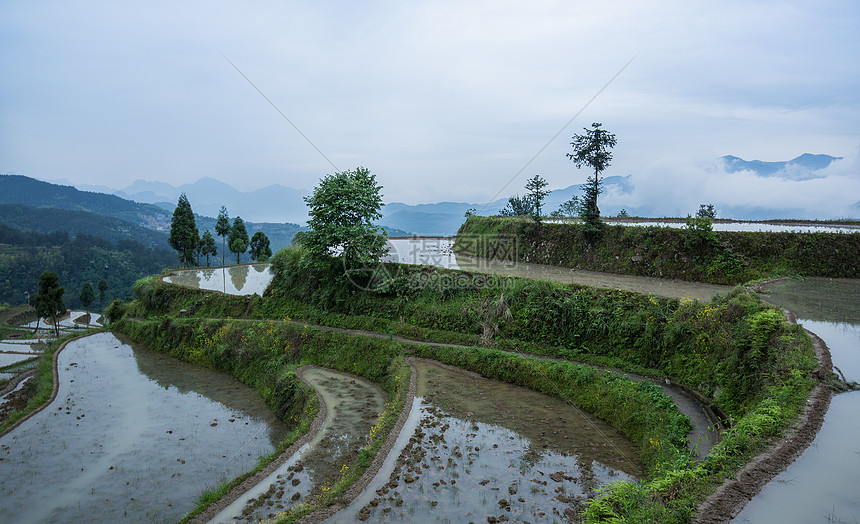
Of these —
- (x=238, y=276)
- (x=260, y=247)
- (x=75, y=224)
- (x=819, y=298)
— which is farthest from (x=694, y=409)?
(x=75, y=224)

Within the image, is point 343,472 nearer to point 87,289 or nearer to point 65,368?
point 65,368

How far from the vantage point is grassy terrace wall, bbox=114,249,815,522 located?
7445mm

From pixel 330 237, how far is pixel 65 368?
16101 millimetres

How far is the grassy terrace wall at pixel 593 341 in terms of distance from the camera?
293 inches

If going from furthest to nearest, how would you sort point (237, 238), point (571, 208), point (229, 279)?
point (237, 238), point (571, 208), point (229, 279)

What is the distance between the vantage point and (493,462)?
10.0 metres

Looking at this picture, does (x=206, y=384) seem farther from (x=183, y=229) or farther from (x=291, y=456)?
(x=183, y=229)

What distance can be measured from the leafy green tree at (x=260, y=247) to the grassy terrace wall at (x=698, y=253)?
35.6 metres

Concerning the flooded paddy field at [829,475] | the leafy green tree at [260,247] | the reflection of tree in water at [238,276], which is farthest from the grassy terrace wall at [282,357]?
the leafy green tree at [260,247]

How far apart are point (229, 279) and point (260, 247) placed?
21392 mm

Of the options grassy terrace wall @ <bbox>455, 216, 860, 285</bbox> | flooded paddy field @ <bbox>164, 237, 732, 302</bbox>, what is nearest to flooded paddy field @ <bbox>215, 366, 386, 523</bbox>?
flooded paddy field @ <bbox>164, 237, 732, 302</bbox>

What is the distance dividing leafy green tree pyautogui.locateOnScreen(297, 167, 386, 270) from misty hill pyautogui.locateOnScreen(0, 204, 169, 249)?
506ft

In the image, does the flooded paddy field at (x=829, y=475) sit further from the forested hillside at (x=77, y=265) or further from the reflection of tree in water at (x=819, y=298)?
the forested hillside at (x=77, y=265)

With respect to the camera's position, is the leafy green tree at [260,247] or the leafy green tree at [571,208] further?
the leafy green tree at [260,247]
